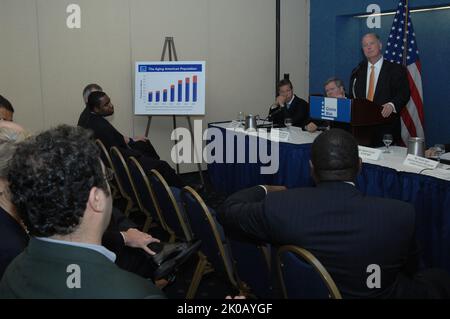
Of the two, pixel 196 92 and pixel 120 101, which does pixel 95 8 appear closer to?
pixel 120 101

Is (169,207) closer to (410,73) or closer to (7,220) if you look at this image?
(7,220)

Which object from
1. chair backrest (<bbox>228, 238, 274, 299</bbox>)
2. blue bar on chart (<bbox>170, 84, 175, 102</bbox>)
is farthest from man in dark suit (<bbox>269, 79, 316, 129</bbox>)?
chair backrest (<bbox>228, 238, 274, 299</bbox>)

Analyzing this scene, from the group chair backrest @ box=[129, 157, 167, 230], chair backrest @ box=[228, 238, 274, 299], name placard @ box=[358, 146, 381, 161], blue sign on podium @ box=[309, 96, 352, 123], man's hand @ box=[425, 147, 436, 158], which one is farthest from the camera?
blue sign on podium @ box=[309, 96, 352, 123]

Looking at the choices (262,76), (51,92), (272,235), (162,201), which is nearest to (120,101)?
(51,92)

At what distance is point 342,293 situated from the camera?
5.24 feet

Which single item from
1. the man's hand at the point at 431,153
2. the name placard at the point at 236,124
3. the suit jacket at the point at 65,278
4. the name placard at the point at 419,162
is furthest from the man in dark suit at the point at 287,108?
the suit jacket at the point at 65,278

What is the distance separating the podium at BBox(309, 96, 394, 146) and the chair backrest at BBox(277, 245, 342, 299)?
2.29m

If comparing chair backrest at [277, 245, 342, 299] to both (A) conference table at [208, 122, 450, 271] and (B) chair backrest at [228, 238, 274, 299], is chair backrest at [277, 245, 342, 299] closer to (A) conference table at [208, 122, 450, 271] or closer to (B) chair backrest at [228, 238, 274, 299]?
(B) chair backrest at [228, 238, 274, 299]

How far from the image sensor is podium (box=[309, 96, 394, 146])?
11.9 ft

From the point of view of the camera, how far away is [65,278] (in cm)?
98

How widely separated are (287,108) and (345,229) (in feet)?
12.9

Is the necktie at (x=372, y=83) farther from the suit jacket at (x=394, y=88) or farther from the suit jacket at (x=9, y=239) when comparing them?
the suit jacket at (x=9, y=239)

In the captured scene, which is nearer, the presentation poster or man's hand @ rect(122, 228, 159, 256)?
man's hand @ rect(122, 228, 159, 256)

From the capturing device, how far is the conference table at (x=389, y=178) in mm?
2688
